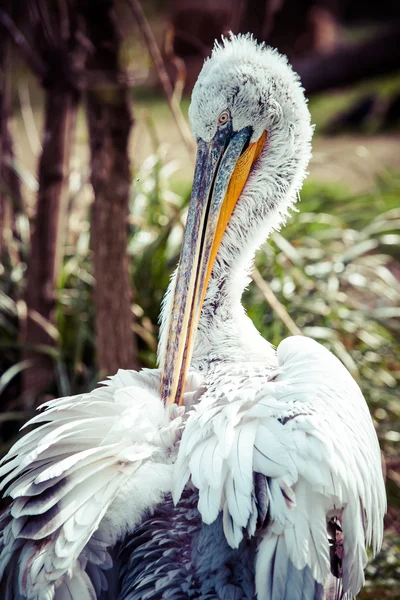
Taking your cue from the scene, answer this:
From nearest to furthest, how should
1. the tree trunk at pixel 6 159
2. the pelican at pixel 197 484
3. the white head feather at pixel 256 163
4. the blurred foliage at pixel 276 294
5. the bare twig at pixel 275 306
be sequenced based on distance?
the pelican at pixel 197 484 < the white head feather at pixel 256 163 < the bare twig at pixel 275 306 < the blurred foliage at pixel 276 294 < the tree trunk at pixel 6 159

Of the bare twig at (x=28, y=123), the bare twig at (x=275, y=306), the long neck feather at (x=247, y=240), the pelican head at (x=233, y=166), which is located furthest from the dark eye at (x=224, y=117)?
the bare twig at (x=28, y=123)

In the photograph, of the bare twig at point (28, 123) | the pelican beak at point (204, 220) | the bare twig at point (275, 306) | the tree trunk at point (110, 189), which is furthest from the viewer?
the bare twig at point (28, 123)

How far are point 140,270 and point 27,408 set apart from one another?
3.08 ft

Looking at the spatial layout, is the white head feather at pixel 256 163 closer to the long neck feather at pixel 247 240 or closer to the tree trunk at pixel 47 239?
the long neck feather at pixel 247 240

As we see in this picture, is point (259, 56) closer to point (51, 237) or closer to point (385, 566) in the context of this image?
point (51, 237)

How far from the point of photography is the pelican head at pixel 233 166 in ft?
8.65

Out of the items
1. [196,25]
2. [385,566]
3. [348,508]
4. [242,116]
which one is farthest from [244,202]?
[196,25]

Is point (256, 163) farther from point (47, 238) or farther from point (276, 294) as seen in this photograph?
point (47, 238)

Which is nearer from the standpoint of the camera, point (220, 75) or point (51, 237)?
point (220, 75)

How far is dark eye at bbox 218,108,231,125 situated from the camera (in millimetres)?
2697

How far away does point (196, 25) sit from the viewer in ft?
42.2

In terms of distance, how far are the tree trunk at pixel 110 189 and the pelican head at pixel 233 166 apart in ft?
2.30

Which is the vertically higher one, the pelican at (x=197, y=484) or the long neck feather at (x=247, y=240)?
the long neck feather at (x=247, y=240)

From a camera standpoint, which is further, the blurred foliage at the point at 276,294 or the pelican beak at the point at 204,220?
the blurred foliage at the point at 276,294
